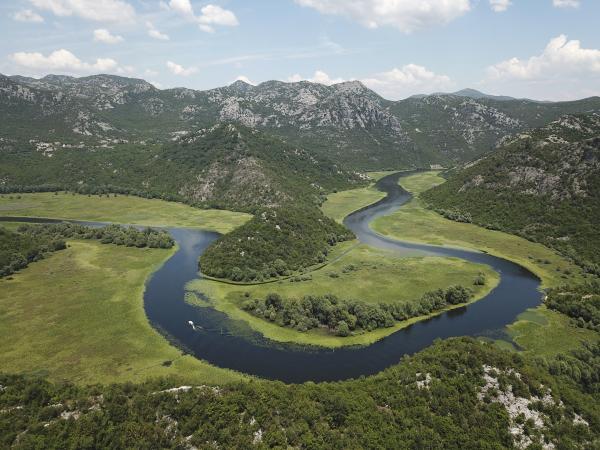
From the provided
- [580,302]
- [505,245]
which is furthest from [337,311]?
[505,245]

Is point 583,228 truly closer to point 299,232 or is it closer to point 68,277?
point 299,232

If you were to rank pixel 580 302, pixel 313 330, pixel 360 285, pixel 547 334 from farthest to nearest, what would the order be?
pixel 360 285
pixel 580 302
pixel 313 330
pixel 547 334

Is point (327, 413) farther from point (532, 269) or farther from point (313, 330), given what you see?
point (532, 269)

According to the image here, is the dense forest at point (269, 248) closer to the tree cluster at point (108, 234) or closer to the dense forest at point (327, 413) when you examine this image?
the tree cluster at point (108, 234)

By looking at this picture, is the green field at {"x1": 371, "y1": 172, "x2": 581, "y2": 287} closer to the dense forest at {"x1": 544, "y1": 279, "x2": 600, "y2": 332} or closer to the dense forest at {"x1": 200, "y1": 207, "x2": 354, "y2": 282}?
the dense forest at {"x1": 544, "y1": 279, "x2": 600, "y2": 332}

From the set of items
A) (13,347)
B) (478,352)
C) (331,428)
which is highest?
(478,352)

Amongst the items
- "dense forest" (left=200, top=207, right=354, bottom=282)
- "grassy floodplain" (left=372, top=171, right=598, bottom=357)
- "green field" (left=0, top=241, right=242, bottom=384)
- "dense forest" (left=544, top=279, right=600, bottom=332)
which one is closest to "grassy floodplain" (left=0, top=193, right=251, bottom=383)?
"green field" (left=0, top=241, right=242, bottom=384)

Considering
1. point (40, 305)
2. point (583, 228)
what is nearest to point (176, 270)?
point (40, 305)
